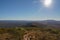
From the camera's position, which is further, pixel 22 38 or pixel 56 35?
pixel 56 35

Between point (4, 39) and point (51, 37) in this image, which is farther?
point (51, 37)

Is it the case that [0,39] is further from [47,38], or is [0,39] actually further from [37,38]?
[47,38]

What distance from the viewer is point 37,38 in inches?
630

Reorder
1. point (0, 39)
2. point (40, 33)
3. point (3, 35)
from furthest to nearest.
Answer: point (40, 33) < point (3, 35) < point (0, 39)

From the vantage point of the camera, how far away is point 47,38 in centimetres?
1597

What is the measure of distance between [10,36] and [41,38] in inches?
162

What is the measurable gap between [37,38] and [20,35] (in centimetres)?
236

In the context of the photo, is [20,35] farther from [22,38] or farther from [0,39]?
[0,39]

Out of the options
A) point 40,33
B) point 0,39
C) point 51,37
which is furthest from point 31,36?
point 0,39

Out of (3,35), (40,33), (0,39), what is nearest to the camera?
(0,39)

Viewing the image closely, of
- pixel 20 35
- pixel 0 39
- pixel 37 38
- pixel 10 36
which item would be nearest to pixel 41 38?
pixel 37 38

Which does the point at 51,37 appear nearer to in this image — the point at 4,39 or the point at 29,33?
the point at 29,33

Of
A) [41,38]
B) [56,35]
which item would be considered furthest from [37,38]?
[56,35]

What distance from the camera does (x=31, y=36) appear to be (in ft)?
52.2
